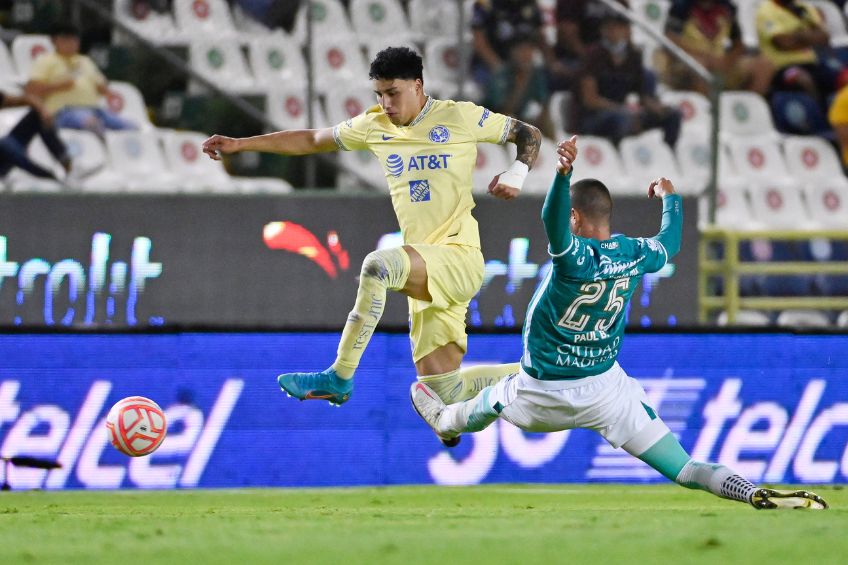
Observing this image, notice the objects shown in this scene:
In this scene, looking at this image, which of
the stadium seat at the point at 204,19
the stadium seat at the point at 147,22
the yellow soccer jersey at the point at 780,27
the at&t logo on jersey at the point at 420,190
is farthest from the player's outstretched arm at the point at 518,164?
the yellow soccer jersey at the point at 780,27

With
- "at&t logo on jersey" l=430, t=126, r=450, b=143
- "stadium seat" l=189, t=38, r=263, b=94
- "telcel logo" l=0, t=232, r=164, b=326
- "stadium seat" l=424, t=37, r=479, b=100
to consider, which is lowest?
"telcel logo" l=0, t=232, r=164, b=326

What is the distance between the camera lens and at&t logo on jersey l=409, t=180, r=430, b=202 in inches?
376

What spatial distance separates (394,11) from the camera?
52.3 feet

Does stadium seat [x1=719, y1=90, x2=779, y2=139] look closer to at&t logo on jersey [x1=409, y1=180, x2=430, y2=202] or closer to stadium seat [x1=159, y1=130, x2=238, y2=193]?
stadium seat [x1=159, y1=130, x2=238, y2=193]

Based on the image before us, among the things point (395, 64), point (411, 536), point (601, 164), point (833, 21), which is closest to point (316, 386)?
point (395, 64)

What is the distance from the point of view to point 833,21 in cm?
1859

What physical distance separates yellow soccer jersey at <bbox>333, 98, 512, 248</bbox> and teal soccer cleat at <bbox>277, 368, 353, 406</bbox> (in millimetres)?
1025

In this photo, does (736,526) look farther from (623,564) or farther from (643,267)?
(643,267)

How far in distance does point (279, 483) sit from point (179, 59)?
4.26 meters

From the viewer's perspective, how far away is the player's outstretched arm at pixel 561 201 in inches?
313

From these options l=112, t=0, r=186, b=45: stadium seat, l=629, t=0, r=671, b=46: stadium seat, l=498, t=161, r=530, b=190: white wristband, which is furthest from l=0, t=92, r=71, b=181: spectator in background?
l=629, t=0, r=671, b=46: stadium seat

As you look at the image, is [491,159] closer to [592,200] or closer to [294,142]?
[294,142]

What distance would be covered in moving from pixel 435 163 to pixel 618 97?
5.73m

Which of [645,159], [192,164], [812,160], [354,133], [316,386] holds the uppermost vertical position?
[354,133]
